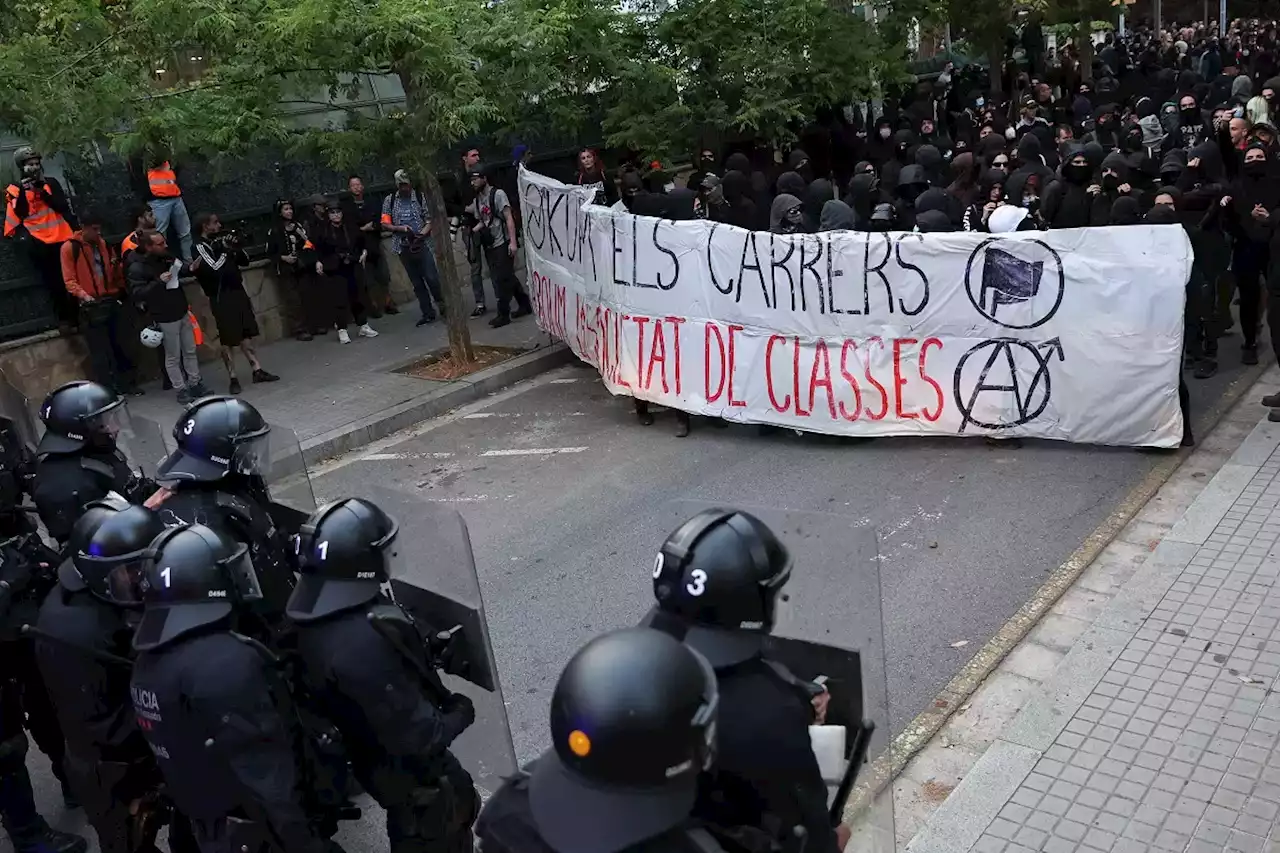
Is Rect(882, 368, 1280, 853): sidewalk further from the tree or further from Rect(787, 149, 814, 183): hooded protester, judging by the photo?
Rect(787, 149, 814, 183): hooded protester

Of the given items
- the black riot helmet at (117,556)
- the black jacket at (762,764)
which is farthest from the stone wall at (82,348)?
the black jacket at (762,764)

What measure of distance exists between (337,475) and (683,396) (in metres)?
Result: 2.86

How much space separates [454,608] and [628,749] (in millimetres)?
1748

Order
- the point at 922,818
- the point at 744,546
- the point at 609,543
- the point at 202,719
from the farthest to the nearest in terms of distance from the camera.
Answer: the point at 609,543 < the point at 922,818 < the point at 202,719 < the point at 744,546

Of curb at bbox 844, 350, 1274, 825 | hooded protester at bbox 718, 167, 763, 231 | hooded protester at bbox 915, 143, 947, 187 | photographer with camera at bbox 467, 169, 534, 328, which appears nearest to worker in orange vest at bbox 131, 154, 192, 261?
photographer with camera at bbox 467, 169, 534, 328

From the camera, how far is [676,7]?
50.0ft

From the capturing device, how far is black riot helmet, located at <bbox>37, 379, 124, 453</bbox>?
5.59 meters

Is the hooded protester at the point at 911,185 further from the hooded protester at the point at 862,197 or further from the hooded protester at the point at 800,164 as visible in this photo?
the hooded protester at the point at 800,164

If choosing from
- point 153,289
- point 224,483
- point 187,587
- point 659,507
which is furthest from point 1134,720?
point 153,289

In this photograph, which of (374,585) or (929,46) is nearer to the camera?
(374,585)

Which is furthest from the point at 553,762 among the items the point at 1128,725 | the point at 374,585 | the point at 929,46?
the point at 929,46

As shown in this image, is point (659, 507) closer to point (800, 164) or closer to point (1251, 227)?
point (1251, 227)

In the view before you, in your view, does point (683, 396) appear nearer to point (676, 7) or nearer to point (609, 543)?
point (609, 543)

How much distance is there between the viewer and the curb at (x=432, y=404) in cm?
1008
